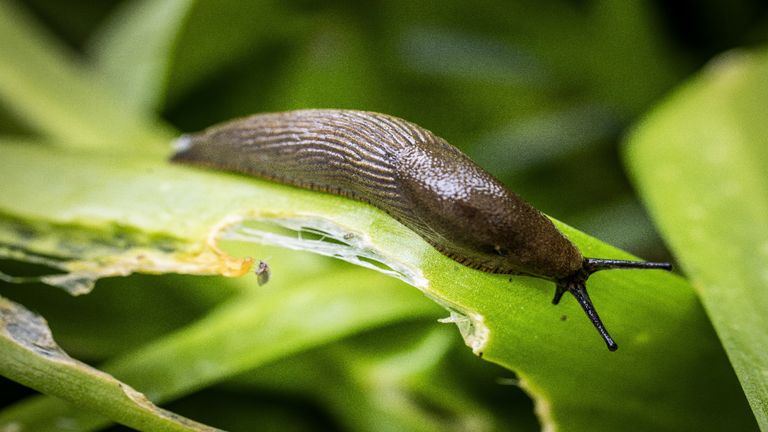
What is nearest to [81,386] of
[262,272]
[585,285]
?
[262,272]

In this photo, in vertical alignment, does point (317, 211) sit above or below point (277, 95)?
below

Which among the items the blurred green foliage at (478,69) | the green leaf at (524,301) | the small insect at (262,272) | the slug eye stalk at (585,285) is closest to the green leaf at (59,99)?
the blurred green foliage at (478,69)

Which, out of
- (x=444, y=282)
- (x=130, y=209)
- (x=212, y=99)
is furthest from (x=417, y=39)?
(x=444, y=282)

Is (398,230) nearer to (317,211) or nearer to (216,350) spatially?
(317,211)

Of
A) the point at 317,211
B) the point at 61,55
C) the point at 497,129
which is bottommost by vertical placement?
the point at 317,211

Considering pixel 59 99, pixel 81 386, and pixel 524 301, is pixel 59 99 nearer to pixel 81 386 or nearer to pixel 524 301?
pixel 81 386

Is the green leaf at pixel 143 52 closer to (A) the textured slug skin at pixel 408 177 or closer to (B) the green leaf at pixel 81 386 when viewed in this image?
(A) the textured slug skin at pixel 408 177

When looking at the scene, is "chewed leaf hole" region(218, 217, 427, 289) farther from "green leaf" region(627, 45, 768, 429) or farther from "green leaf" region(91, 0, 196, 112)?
"green leaf" region(91, 0, 196, 112)
